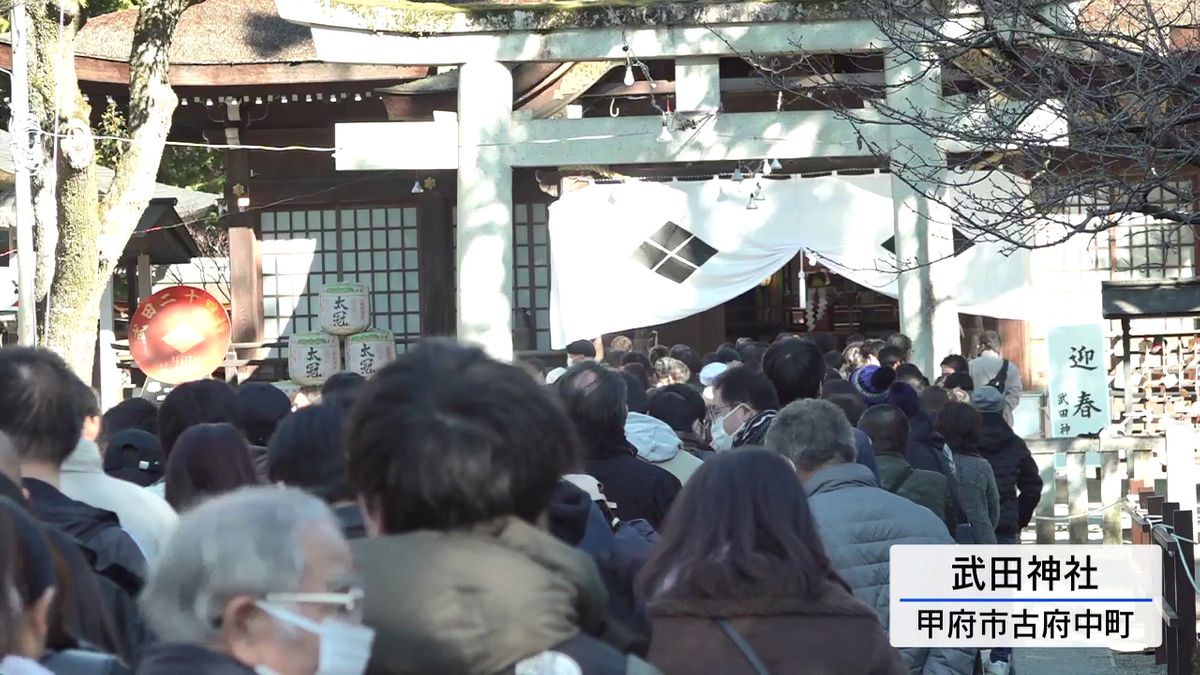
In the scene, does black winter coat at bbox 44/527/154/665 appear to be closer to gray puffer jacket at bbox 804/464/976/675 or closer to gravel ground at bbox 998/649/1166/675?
gray puffer jacket at bbox 804/464/976/675

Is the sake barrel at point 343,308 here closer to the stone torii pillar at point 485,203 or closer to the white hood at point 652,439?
the stone torii pillar at point 485,203

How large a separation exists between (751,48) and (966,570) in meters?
7.94

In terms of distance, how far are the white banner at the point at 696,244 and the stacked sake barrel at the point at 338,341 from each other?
3.54m

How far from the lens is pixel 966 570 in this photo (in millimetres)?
5711

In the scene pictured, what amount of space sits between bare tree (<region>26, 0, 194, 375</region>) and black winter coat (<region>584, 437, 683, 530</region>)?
10.4 meters

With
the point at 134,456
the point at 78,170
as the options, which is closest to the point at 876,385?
the point at 134,456

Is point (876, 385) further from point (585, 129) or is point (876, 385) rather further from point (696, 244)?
point (696, 244)

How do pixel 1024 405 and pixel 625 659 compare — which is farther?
pixel 1024 405

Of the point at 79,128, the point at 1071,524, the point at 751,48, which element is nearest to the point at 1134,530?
the point at 1071,524

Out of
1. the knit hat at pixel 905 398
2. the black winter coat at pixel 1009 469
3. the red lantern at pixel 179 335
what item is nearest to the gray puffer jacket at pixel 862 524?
the knit hat at pixel 905 398

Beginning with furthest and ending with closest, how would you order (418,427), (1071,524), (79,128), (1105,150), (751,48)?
(79,128) → (751,48) → (1071,524) → (1105,150) → (418,427)

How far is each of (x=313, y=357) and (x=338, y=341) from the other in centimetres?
36

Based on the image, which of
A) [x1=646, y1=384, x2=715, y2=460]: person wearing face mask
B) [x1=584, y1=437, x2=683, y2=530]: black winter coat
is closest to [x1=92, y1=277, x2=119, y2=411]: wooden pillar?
[x1=646, y1=384, x2=715, y2=460]: person wearing face mask

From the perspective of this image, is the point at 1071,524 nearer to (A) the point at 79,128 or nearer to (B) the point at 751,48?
(B) the point at 751,48
